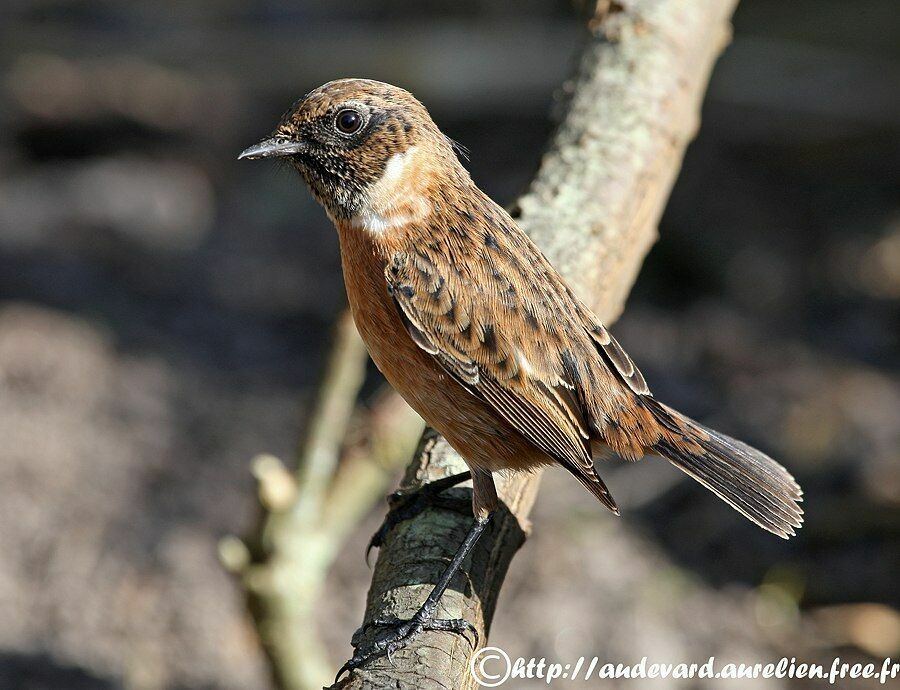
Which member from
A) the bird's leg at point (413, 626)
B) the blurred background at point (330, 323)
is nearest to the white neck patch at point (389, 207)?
the bird's leg at point (413, 626)

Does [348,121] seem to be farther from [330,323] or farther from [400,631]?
[330,323]

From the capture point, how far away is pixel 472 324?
3.94m

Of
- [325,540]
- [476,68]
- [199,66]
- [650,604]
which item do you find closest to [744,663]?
[650,604]

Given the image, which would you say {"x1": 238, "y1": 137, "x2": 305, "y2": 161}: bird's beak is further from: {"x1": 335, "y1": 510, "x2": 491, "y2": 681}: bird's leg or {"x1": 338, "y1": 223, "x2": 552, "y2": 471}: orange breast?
{"x1": 335, "y1": 510, "x2": 491, "y2": 681}: bird's leg

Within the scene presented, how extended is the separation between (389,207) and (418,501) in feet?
3.43

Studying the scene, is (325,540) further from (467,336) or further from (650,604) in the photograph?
(650,604)

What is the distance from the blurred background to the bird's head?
4.19ft

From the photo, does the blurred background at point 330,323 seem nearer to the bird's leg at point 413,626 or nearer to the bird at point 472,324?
the bird at point 472,324

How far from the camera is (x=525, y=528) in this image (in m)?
3.82

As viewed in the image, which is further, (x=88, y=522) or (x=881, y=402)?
(x=881, y=402)

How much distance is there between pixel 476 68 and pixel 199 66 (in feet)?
8.91

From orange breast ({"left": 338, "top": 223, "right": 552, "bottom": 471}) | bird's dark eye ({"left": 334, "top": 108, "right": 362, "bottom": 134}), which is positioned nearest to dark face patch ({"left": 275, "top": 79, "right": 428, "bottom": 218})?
bird's dark eye ({"left": 334, "top": 108, "right": 362, "bottom": 134})

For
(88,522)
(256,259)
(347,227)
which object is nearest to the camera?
(347,227)

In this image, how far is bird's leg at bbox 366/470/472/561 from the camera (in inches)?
149
